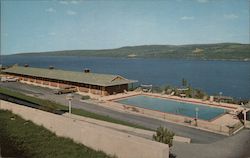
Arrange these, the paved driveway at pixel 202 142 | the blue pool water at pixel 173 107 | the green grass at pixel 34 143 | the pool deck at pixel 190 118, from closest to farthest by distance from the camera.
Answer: the green grass at pixel 34 143 < the paved driveway at pixel 202 142 < the pool deck at pixel 190 118 < the blue pool water at pixel 173 107

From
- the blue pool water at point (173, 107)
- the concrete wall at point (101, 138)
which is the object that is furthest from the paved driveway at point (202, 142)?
the blue pool water at point (173, 107)

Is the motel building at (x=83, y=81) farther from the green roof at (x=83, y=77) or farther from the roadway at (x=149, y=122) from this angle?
the roadway at (x=149, y=122)

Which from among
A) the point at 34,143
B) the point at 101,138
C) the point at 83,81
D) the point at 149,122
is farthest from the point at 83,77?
the point at 101,138

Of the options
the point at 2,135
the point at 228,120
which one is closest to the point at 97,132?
the point at 2,135

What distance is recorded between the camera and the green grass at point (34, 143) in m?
14.1

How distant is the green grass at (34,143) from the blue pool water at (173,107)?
45.5ft

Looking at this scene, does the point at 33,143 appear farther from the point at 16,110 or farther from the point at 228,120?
the point at 228,120

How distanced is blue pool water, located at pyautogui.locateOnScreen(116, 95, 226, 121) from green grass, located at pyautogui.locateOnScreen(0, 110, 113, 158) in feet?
45.5

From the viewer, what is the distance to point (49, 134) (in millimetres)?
16984

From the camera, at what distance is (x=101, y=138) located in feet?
46.4

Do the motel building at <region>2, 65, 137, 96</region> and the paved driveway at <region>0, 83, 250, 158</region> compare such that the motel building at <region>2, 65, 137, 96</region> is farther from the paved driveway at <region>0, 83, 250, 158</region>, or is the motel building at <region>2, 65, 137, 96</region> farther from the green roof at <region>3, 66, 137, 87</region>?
the paved driveway at <region>0, 83, 250, 158</region>

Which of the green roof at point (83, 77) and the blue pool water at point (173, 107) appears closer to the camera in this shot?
the blue pool water at point (173, 107)

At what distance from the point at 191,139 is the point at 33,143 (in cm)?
966

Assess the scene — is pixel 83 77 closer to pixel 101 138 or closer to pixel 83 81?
pixel 83 81
